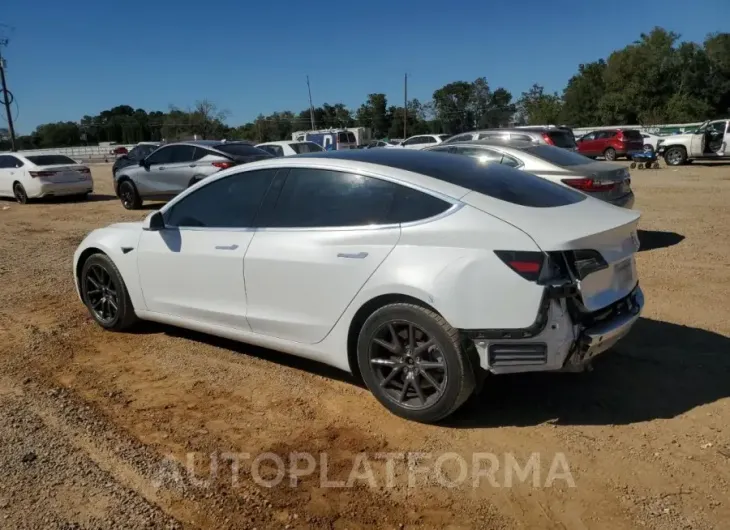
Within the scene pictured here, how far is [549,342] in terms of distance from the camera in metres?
3.09

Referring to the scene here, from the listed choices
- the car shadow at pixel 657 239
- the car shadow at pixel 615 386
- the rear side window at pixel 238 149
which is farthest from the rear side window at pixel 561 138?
the car shadow at pixel 615 386

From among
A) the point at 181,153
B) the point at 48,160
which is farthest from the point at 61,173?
the point at 181,153

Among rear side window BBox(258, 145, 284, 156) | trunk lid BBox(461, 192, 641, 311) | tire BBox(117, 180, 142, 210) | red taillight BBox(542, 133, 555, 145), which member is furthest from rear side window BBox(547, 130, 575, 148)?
trunk lid BBox(461, 192, 641, 311)

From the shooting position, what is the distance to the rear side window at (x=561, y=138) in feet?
45.8

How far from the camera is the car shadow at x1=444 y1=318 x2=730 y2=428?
353cm

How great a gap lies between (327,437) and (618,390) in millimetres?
1895

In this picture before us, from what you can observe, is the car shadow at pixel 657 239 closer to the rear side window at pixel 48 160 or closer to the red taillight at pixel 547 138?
the red taillight at pixel 547 138

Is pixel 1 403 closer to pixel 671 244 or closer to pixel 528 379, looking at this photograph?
pixel 528 379

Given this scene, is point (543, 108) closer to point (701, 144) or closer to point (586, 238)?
point (701, 144)

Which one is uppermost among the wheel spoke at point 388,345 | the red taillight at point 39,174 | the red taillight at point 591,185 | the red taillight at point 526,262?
the red taillight at point 526,262

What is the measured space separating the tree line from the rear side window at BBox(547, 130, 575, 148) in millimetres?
48713

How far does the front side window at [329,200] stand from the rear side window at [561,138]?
11081mm

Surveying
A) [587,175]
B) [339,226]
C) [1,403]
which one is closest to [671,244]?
[587,175]

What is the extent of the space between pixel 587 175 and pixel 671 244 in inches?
67.0
